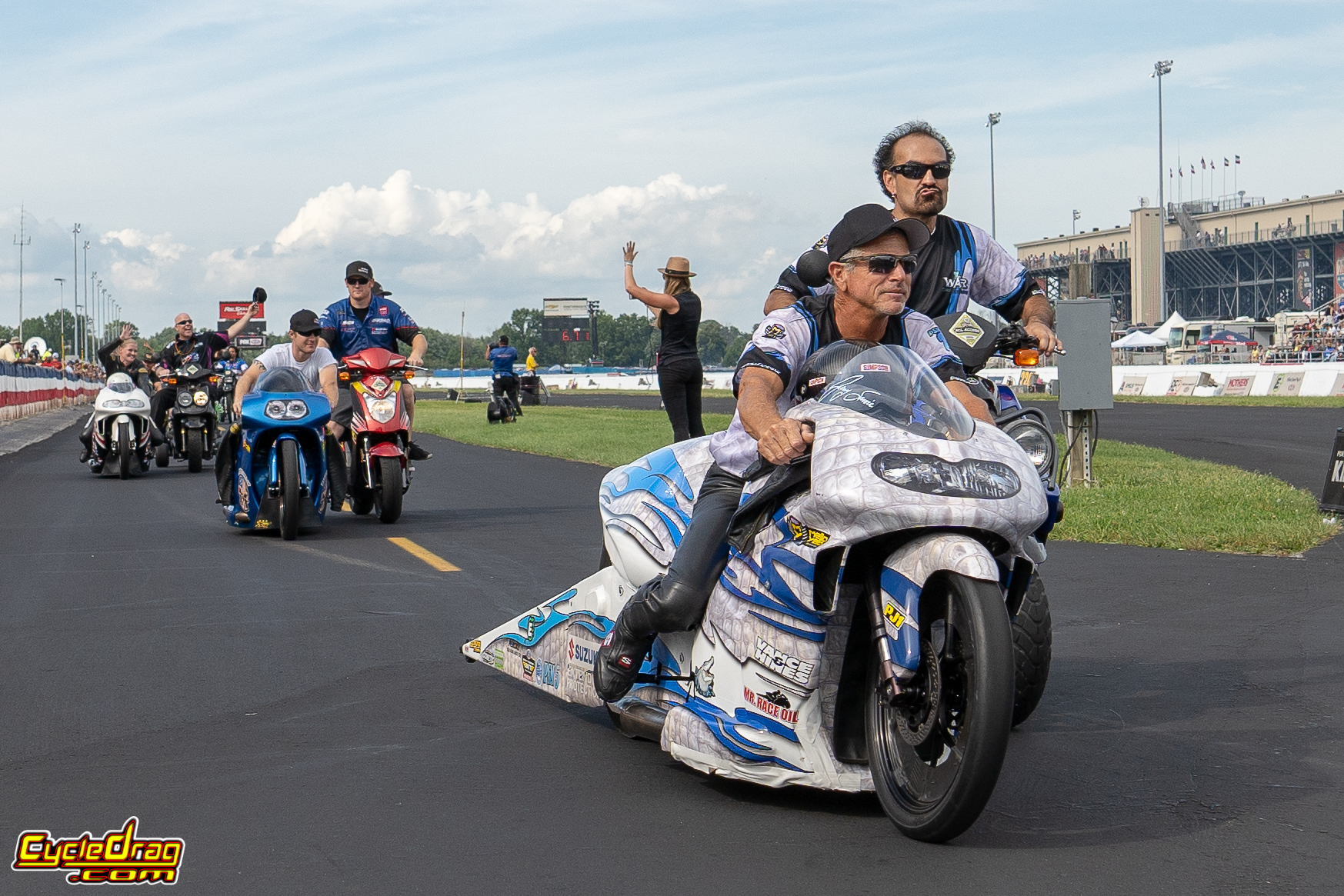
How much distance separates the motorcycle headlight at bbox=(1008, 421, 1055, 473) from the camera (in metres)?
5.32

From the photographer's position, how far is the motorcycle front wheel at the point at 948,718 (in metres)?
3.74

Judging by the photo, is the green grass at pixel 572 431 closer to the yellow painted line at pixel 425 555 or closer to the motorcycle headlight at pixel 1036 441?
the yellow painted line at pixel 425 555

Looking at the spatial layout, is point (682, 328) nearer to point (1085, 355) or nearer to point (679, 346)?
point (679, 346)

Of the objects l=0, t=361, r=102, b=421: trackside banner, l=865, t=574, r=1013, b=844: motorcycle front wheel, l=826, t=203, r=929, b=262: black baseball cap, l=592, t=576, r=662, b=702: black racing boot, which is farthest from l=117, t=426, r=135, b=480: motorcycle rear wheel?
l=0, t=361, r=102, b=421: trackside banner

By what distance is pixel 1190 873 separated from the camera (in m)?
3.82

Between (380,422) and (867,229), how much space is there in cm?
789

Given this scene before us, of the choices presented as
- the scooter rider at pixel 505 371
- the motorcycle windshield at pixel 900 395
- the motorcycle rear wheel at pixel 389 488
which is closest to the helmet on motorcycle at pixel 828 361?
the motorcycle windshield at pixel 900 395

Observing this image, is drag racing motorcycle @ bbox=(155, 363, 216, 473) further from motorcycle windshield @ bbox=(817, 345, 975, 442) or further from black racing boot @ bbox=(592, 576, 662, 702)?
motorcycle windshield @ bbox=(817, 345, 975, 442)

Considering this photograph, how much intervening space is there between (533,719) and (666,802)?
1.18 meters

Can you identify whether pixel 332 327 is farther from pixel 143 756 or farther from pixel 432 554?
pixel 143 756

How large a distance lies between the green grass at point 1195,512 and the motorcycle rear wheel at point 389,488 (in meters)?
5.03

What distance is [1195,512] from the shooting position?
11.7 m

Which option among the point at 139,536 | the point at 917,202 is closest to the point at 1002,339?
the point at 917,202

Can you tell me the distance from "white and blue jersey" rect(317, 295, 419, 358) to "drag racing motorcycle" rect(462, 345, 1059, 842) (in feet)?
27.4
